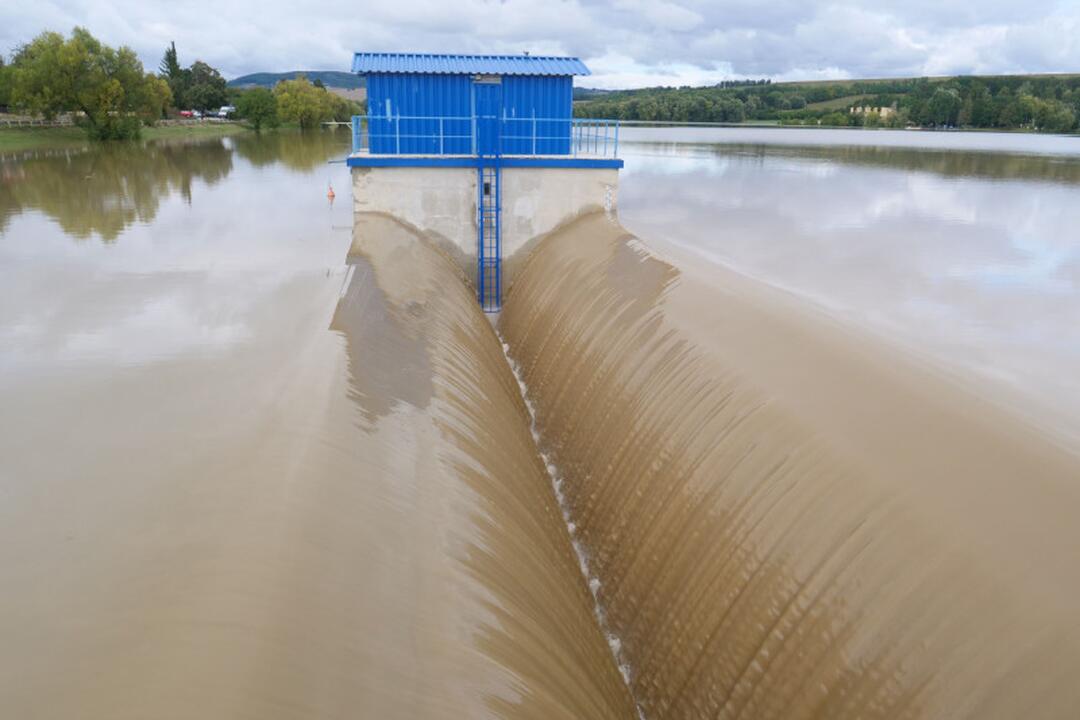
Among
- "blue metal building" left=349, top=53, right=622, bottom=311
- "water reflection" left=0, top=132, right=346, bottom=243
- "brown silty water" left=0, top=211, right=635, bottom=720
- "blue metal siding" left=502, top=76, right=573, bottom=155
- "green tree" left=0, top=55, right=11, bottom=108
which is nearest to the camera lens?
"brown silty water" left=0, top=211, right=635, bottom=720

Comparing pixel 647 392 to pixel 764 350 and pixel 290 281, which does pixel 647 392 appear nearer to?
pixel 764 350

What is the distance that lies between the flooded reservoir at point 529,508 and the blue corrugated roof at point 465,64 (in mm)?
3904

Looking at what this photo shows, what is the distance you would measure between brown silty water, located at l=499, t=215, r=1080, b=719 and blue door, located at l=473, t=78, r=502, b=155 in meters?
7.64

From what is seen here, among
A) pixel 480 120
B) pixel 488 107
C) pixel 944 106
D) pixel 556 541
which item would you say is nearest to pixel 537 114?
pixel 488 107

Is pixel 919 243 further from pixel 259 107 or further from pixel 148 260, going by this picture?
pixel 259 107

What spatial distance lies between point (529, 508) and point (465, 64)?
37.8 ft

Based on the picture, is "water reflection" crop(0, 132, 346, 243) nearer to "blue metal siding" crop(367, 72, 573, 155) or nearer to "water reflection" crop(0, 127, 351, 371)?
"water reflection" crop(0, 127, 351, 371)

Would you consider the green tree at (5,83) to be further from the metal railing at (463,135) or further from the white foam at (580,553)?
Answer: the white foam at (580,553)

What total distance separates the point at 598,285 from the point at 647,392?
141 inches

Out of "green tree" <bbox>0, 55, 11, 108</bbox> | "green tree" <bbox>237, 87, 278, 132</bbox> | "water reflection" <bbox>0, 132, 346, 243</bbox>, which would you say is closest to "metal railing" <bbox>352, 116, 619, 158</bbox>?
"water reflection" <bbox>0, 132, 346, 243</bbox>

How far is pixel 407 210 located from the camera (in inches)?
603

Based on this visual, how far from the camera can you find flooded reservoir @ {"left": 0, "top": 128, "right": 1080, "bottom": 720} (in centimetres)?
405

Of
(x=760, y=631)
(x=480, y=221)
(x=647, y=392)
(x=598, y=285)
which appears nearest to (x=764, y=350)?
(x=647, y=392)

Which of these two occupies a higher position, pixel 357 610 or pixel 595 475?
pixel 357 610
